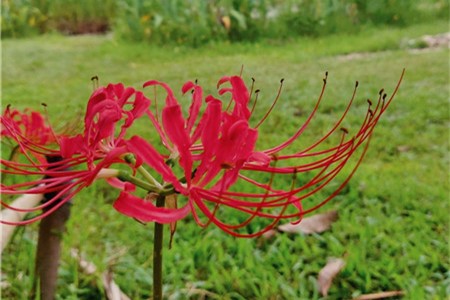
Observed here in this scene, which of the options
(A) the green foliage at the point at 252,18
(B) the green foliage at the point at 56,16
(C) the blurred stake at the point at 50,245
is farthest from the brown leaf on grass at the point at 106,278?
(B) the green foliage at the point at 56,16

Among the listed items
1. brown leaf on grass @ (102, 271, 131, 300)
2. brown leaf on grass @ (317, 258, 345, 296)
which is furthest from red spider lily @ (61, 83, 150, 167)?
brown leaf on grass @ (317, 258, 345, 296)

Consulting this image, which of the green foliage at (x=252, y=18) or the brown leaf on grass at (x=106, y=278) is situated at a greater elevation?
the green foliage at (x=252, y=18)

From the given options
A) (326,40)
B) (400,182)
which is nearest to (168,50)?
(326,40)

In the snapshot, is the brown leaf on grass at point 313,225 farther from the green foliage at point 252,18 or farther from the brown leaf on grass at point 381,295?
the green foliage at point 252,18

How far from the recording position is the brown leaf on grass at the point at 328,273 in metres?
1.51

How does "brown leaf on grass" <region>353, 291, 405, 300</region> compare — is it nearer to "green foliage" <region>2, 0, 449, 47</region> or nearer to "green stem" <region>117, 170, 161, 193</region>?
"green stem" <region>117, 170, 161, 193</region>

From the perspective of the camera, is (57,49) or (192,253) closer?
(192,253)

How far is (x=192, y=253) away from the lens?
5.54ft

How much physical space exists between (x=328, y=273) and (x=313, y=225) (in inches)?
12.3

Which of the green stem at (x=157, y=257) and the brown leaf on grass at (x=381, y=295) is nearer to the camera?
the green stem at (x=157, y=257)

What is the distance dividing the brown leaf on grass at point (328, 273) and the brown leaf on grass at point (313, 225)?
209 millimetres

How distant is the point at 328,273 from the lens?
156 centimetres

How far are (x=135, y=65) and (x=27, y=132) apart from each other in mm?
3885

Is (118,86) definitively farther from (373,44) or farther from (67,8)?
(67,8)
